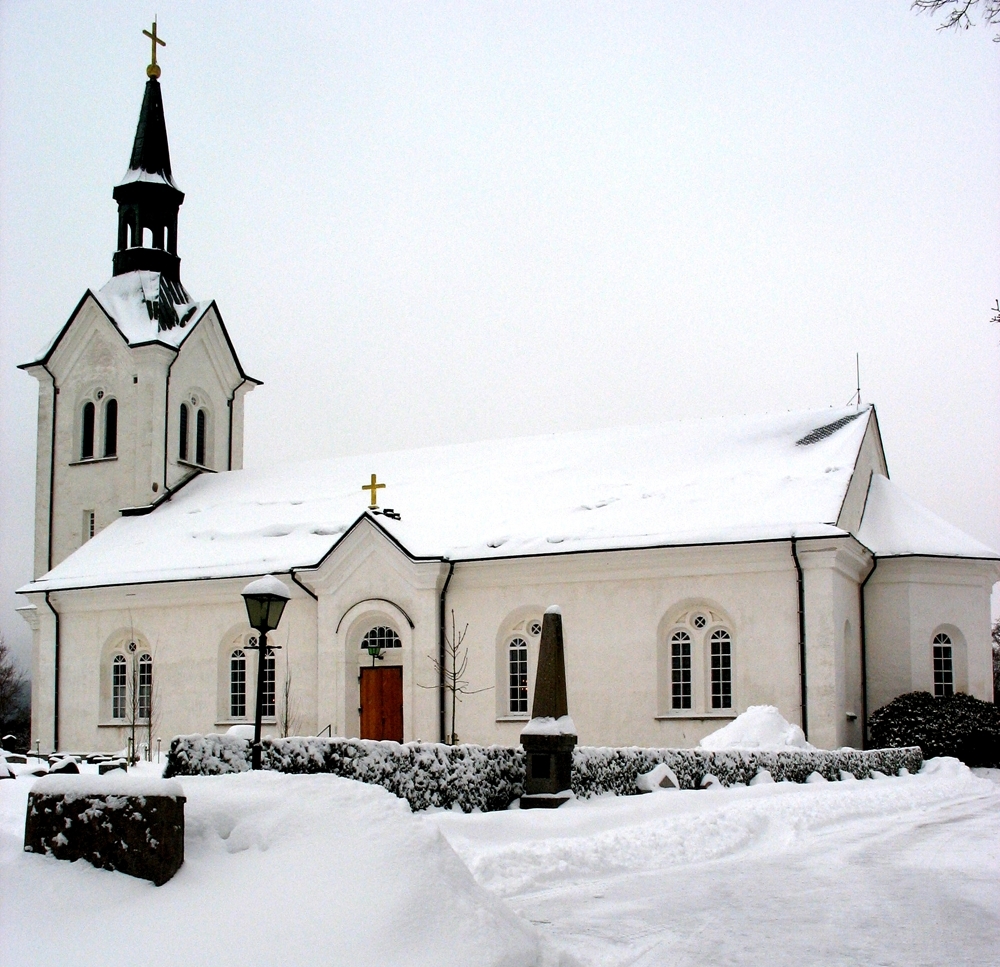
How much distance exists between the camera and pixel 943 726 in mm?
25047

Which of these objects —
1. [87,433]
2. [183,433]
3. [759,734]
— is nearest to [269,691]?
[183,433]

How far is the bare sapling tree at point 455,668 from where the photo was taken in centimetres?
2792

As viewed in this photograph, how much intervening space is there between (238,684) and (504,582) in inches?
321

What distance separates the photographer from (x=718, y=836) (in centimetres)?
1288

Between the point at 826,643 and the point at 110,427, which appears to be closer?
the point at 826,643

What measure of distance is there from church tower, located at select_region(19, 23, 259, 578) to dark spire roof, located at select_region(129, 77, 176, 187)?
0.13 ft

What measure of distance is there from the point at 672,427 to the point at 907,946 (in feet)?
84.5

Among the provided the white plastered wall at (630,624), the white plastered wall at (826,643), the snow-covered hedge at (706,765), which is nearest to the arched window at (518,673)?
the white plastered wall at (630,624)

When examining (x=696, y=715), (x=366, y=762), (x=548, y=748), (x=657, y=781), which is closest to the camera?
(x=366, y=762)

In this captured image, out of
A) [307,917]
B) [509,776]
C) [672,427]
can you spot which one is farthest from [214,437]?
[307,917]

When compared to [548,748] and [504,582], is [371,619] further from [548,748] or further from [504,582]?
[548,748]

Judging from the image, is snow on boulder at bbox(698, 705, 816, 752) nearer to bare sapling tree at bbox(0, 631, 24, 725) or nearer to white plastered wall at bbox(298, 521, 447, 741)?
white plastered wall at bbox(298, 521, 447, 741)

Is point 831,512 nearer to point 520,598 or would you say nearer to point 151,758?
→ point 520,598

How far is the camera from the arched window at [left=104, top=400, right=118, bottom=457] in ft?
124
